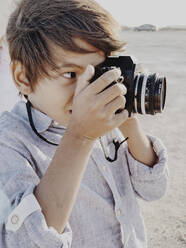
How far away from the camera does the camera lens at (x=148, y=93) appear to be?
3.02ft

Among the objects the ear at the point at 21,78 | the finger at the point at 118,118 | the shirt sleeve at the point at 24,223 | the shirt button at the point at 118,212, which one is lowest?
the shirt button at the point at 118,212

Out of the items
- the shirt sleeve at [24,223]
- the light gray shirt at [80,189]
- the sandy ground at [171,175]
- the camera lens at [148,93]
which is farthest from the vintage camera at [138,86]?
the sandy ground at [171,175]

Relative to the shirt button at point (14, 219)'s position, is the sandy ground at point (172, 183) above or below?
below

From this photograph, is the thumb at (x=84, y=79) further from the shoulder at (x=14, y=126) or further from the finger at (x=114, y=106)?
the shoulder at (x=14, y=126)

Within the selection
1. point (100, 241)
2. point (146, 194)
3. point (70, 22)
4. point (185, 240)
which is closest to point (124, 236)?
point (100, 241)

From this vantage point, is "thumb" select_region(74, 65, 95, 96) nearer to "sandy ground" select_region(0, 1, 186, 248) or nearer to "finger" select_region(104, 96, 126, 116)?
"finger" select_region(104, 96, 126, 116)

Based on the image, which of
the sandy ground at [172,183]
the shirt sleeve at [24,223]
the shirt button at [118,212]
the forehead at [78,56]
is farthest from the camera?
the sandy ground at [172,183]

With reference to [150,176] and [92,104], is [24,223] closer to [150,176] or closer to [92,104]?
[92,104]

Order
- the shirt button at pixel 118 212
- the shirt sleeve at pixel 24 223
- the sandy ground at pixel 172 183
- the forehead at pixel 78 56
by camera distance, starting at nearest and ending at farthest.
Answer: the shirt sleeve at pixel 24 223 < the forehead at pixel 78 56 < the shirt button at pixel 118 212 < the sandy ground at pixel 172 183

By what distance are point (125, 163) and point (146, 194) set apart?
120 mm

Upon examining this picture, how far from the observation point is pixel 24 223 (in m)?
0.77

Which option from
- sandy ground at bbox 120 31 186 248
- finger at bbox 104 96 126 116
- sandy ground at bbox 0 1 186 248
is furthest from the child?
sandy ground at bbox 0 1 186 248

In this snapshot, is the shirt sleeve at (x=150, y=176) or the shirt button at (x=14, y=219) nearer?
the shirt button at (x=14, y=219)

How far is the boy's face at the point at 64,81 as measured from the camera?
0.88 m
